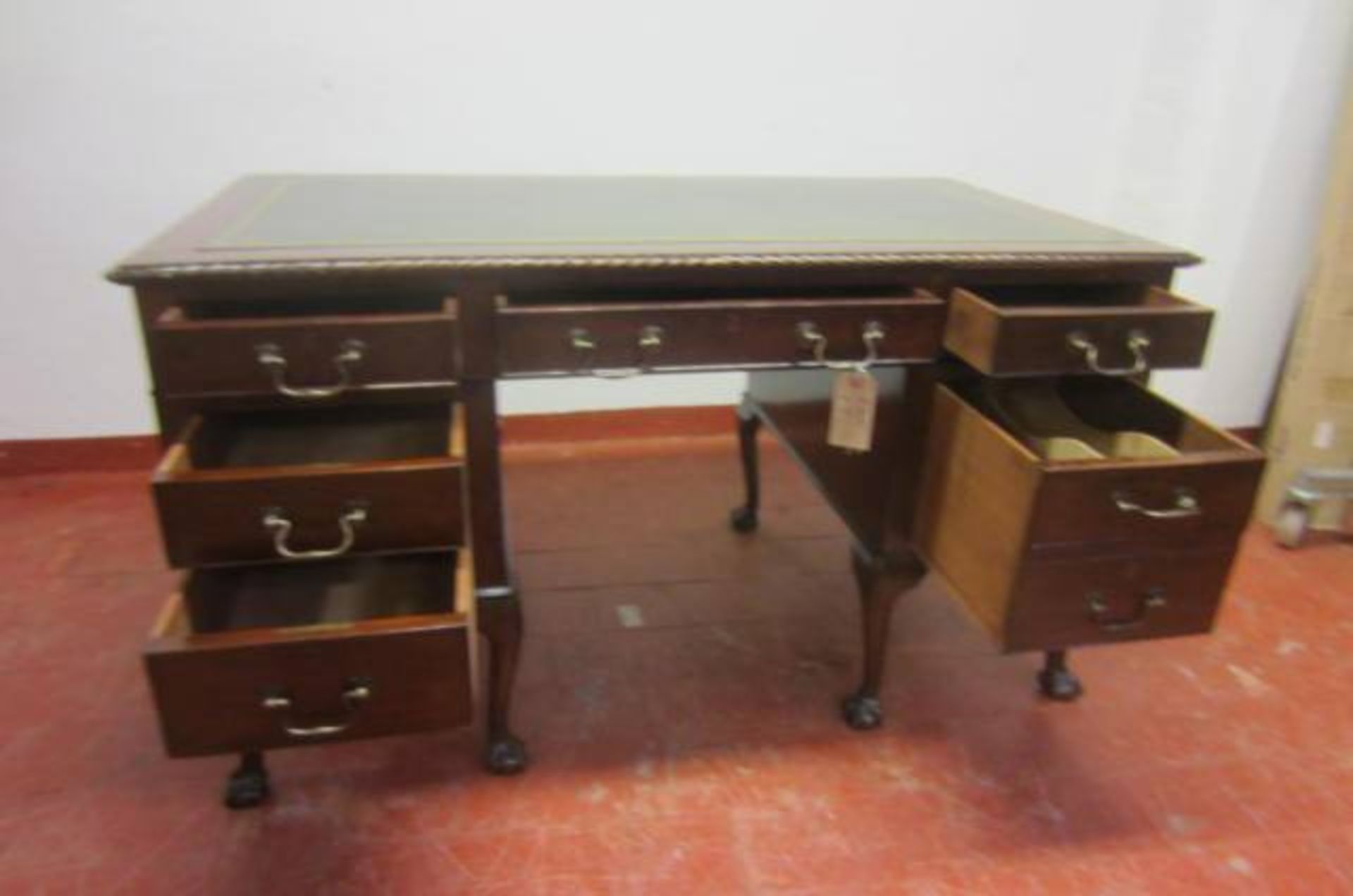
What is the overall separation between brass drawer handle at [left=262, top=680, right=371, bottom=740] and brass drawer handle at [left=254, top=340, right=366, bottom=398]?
31 cm

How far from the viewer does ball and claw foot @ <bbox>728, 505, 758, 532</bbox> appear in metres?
1.96

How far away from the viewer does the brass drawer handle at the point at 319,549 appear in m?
0.97

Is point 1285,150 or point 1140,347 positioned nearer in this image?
point 1140,347

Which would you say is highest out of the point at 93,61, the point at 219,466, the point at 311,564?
the point at 93,61

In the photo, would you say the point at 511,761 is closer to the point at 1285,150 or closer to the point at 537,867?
the point at 537,867

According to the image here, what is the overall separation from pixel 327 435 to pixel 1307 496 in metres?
1.96

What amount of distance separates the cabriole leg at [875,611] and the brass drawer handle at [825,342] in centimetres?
32

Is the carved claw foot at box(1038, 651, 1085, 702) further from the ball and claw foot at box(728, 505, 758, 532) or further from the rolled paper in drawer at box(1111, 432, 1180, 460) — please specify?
the ball and claw foot at box(728, 505, 758, 532)

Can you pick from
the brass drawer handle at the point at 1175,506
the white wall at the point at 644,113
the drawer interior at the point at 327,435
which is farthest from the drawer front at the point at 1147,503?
the white wall at the point at 644,113

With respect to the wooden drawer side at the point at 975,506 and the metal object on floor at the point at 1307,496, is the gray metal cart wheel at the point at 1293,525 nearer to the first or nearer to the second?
the metal object on floor at the point at 1307,496

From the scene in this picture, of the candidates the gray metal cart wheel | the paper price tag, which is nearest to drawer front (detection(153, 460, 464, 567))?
the paper price tag

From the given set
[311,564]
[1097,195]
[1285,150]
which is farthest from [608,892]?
[1285,150]

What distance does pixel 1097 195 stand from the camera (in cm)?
227

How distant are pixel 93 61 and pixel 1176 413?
1992mm
